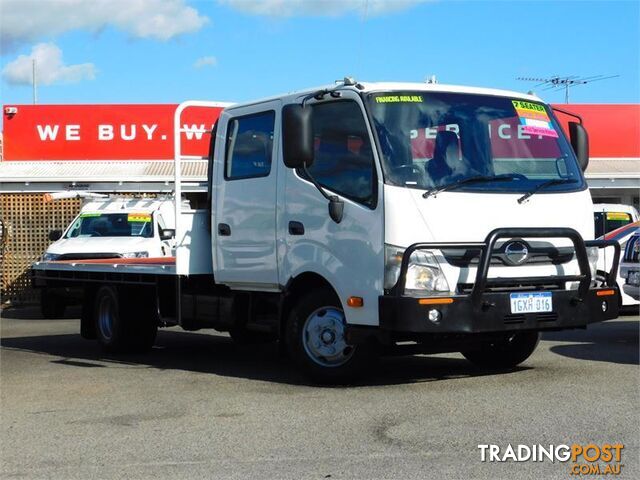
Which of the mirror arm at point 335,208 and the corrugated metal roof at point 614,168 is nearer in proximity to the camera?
the mirror arm at point 335,208

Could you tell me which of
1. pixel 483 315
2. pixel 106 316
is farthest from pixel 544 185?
pixel 106 316

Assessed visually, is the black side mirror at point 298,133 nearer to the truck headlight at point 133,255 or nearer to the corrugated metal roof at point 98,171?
the truck headlight at point 133,255

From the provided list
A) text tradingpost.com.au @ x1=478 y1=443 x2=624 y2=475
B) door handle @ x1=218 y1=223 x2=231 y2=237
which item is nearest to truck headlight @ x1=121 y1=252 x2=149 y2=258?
door handle @ x1=218 y1=223 x2=231 y2=237

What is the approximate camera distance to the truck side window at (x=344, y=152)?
27.3ft

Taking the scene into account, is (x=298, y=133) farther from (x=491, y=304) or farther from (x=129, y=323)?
(x=129, y=323)

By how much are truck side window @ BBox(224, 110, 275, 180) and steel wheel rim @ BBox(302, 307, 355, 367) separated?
1.52 metres

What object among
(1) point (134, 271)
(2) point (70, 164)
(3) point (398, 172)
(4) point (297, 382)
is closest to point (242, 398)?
(4) point (297, 382)

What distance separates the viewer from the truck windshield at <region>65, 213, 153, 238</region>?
18.9 meters

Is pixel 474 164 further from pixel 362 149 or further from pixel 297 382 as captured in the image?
pixel 297 382

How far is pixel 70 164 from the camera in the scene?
1038 inches

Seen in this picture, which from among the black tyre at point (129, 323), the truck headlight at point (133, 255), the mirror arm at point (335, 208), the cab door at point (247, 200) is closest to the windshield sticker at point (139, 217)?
the truck headlight at point (133, 255)

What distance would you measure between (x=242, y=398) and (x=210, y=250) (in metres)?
2.49

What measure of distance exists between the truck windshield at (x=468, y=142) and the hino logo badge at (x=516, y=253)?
0.49 metres

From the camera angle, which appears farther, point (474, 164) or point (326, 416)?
point (474, 164)
